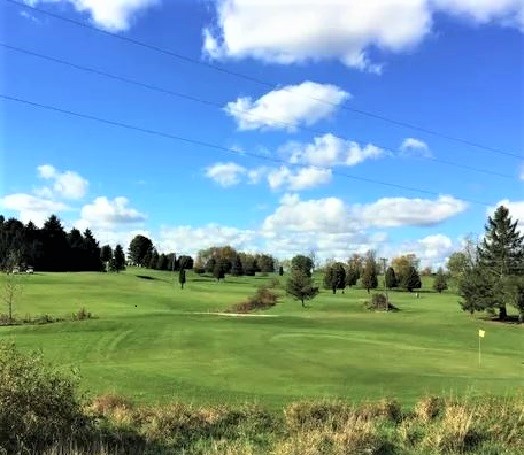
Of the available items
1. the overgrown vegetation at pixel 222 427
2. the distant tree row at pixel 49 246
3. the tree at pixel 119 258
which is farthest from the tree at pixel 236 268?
the overgrown vegetation at pixel 222 427

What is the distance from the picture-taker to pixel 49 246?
13538 centimetres

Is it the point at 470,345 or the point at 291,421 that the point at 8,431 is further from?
the point at 470,345

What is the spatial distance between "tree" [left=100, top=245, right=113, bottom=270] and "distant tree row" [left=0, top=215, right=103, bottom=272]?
18.8 m

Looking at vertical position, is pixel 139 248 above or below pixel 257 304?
above

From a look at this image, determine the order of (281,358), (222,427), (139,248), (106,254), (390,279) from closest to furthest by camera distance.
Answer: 1. (222,427)
2. (281,358)
3. (390,279)
4. (106,254)
5. (139,248)

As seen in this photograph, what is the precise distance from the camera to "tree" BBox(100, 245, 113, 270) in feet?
568

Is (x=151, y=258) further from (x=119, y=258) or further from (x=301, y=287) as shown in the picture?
(x=301, y=287)

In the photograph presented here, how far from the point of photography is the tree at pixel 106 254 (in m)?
173

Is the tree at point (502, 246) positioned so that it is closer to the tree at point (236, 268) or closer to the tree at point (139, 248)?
the tree at point (236, 268)

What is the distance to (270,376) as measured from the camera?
24219mm

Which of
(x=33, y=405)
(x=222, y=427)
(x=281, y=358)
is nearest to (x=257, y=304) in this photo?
(x=281, y=358)

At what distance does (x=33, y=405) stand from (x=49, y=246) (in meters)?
132

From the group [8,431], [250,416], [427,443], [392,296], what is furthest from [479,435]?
[392,296]

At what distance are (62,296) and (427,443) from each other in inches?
3093
